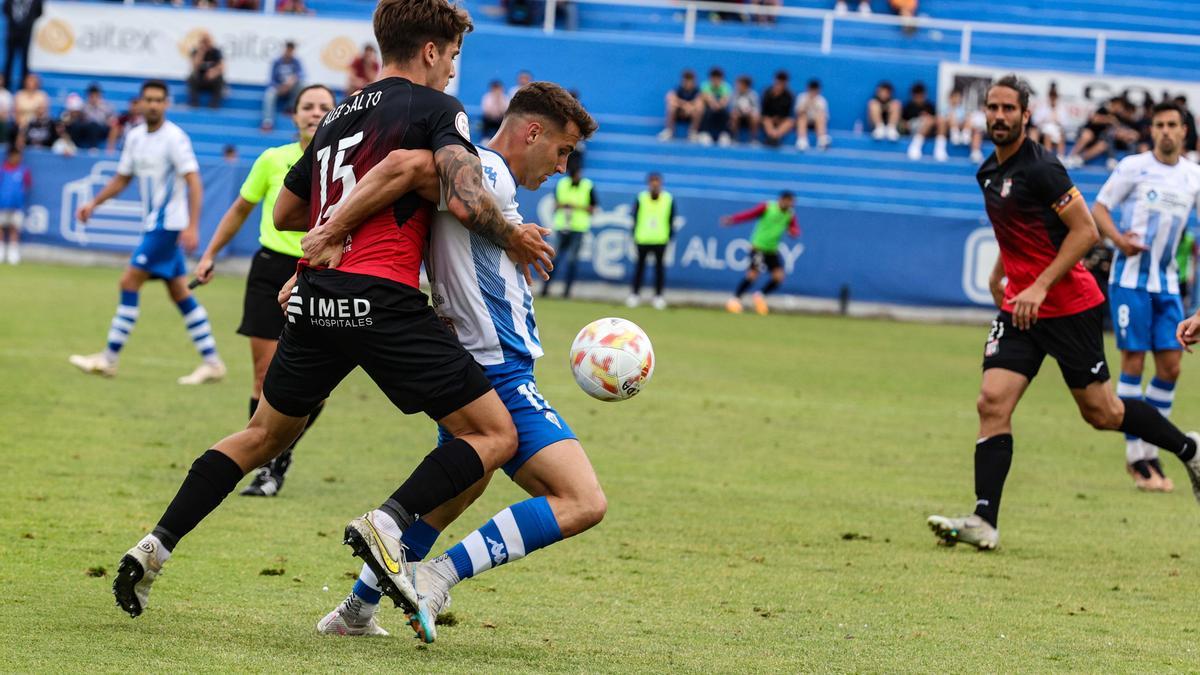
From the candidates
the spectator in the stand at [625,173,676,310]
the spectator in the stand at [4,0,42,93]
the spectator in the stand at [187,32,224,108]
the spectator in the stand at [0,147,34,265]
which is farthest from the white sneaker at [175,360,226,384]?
the spectator in the stand at [4,0,42,93]

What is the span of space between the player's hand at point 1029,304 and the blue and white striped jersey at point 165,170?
7.57m

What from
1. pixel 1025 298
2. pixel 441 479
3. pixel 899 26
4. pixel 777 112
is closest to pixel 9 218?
pixel 777 112

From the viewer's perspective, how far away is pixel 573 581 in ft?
22.1

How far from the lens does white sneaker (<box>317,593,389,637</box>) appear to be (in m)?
5.47

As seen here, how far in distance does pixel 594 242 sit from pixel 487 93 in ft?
21.4

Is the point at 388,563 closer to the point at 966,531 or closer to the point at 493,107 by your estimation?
the point at 966,531

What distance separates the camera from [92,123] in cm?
2986

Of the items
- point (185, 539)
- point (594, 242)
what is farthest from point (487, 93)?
point (185, 539)

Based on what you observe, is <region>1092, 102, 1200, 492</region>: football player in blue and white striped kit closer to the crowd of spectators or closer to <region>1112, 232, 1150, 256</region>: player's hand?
Result: <region>1112, 232, 1150, 256</region>: player's hand

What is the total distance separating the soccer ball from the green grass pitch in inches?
34.7

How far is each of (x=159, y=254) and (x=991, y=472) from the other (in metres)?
7.79

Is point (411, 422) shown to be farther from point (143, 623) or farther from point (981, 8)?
point (981, 8)

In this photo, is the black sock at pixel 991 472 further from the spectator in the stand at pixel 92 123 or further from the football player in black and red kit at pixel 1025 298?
the spectator in the stand at pixel 92 123

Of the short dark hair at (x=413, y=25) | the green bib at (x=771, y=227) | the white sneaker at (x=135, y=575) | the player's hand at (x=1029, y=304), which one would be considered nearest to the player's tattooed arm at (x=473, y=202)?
the short dark hair at (x=413, y=25)
